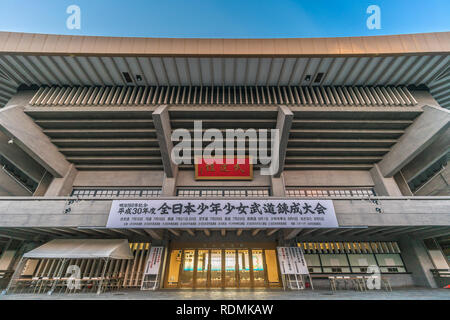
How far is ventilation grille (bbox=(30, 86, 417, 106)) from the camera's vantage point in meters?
14.8

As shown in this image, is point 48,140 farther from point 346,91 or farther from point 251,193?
point 346,91

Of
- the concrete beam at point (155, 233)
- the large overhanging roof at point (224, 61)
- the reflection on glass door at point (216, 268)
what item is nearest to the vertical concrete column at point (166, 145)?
the concrete beam at point (155, 233)

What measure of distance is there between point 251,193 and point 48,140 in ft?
52.6

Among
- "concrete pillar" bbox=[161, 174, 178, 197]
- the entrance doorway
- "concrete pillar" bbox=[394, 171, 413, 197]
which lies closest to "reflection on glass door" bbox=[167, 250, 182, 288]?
the entrance doorway

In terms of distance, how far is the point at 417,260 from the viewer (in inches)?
527

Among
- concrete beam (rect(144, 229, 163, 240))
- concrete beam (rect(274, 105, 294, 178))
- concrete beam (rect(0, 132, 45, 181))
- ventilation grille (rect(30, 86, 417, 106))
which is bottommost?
concrete beam (rect(144, 229, 163, 240))

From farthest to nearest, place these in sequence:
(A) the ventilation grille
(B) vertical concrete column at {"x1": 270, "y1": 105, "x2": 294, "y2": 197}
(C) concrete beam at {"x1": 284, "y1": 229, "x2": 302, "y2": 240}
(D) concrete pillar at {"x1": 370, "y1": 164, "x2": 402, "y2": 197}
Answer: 1. (D) concrete pillar at {"x1": 370, "y1": 164, "x2": 402, "y2": 197}
2. (A) the ventilation grille
3. (B) vertical concrete column at {"x1": 270, "y1": 105, "x2": 294, "y2": 197}
4. (C) concrete beam at {"x1": 284, "y1": 229, "x2": 302, "y2": 240}

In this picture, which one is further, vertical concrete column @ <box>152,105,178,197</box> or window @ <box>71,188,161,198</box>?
window @ <box>71,188,161,198</box>

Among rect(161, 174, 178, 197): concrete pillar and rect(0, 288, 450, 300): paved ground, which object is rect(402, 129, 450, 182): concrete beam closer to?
rect(0, 288, 450, 300): paved ground

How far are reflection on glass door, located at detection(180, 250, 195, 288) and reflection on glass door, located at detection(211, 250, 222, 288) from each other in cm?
134

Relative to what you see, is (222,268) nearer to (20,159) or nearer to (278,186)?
(278,186)

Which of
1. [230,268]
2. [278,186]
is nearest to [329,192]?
[278,186]
